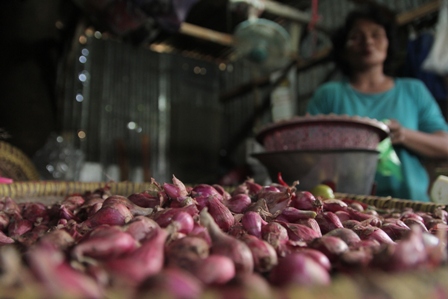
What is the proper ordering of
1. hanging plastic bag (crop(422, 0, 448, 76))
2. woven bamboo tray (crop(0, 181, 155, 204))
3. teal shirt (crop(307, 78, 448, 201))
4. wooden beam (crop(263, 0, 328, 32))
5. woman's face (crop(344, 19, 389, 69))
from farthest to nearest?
wooden beam (crop(263, 0, 328, 32)) < hanging plastic bag (crop(422, 0, 448, 76)) < woman's face (crop(344, 19, 389, 69)) < teal shirt (crop(307, 78, 448, 201)) < woven bamboo tray (crop(0, 181, 155, 204))

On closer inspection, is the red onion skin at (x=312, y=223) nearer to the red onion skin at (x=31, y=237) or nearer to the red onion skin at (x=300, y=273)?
the red onion skin at (x=300, y=273)

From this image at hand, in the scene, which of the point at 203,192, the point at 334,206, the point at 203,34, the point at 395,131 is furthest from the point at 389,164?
the point at 203,34

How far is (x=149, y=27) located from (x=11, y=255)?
2498 mm

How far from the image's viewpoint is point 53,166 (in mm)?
2465

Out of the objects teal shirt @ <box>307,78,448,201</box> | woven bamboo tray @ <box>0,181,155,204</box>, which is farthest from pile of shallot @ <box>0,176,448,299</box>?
teal shirt @ <box>307,78,448,201</box>

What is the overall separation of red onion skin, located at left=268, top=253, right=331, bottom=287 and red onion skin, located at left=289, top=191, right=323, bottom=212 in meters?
0.39

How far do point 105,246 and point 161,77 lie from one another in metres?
4.89

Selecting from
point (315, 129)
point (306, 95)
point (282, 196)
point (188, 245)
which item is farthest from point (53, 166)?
point (306, 95)

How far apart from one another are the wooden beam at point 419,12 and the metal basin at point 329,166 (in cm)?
191

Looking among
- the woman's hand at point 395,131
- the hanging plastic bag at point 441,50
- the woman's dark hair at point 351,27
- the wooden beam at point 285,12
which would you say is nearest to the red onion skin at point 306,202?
the woman's hand at point 395,131

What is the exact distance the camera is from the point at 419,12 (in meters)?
2.64

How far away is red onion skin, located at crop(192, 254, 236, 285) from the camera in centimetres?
38

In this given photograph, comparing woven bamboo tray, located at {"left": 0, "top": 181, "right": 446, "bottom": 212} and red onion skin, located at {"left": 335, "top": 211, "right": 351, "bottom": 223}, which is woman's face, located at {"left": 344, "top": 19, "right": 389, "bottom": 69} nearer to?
woven bamboo tray, located at {"left": 0, "top": 181, "right": 446, "bottom": 212}

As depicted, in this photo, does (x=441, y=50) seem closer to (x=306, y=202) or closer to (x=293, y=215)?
(x=306, y=202)
